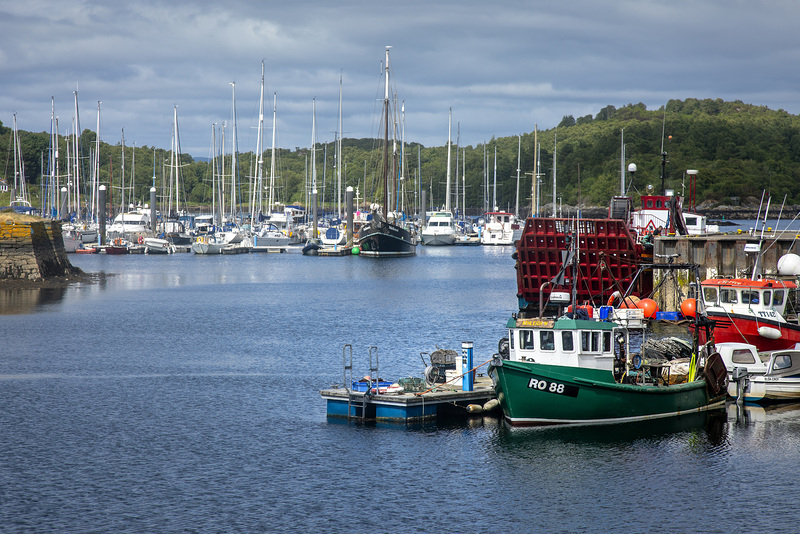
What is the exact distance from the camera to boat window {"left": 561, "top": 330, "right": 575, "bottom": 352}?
2658cm

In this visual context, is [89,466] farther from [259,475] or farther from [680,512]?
[680,512]

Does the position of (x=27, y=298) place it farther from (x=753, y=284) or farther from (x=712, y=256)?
(x=753, y=284)

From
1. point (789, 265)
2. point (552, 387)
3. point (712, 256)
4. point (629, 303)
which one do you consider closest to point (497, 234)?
point (712, 256)

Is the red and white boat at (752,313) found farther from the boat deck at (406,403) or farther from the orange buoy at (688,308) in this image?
the boat deck at (406,403)

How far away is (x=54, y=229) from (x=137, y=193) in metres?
109

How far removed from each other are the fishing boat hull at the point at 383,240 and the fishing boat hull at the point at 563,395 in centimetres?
7848

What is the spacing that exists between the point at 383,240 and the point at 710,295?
7115cm

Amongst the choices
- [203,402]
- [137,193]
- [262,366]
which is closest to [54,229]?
[262,366]

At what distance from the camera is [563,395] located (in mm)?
26484

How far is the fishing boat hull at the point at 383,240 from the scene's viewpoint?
105 meters

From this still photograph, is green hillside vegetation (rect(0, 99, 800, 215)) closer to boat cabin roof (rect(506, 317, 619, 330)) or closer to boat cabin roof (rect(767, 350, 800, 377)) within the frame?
boat cabin roof (rect(767, 350, 800, 377))

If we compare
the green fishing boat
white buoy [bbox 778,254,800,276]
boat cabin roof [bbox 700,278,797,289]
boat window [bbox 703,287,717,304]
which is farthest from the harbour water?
white buoy [bbox 778,254,800,276]

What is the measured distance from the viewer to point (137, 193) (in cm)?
18050

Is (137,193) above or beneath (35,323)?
above
